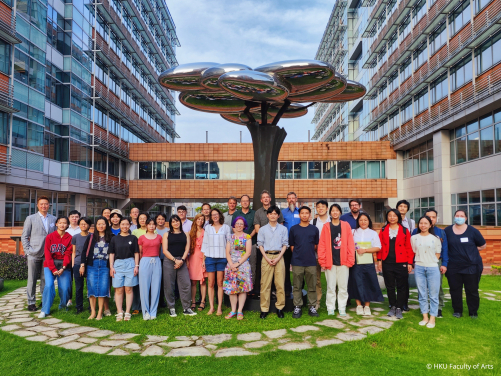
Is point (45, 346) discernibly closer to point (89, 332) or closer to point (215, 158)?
point (89, 332)

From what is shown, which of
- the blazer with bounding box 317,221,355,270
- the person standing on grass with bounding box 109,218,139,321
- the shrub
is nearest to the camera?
the person standing on grass with bounding box 109,218,139,321

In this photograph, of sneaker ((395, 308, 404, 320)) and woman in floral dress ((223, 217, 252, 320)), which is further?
woman in floral dress ((223, 217, 252, 320))

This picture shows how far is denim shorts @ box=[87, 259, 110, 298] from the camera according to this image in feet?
20.4

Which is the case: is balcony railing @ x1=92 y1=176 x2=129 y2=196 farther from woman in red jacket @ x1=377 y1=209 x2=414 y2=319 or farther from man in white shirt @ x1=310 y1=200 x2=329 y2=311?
woman in red jacket @ x1=377 y1=209 x2=414 y2=319

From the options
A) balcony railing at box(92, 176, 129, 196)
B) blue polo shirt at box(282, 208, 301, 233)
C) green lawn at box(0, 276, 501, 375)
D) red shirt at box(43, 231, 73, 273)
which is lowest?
green lawn at box(0, 276, 501, 375)

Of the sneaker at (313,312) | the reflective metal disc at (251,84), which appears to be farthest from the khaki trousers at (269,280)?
the reflective metal disc at (251,84)

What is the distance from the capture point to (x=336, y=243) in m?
6.44

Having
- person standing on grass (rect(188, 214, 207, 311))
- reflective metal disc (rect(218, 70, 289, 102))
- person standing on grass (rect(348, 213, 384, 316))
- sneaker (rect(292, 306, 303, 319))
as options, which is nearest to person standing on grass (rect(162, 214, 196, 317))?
person standing on grass (rect(188, 214, 207, 311))

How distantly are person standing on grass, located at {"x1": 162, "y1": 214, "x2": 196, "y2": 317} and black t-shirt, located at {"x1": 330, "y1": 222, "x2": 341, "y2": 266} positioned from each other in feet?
8.00

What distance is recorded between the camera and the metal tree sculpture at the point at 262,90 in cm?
607

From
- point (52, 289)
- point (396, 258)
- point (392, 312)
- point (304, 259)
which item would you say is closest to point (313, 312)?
point (304, 259)

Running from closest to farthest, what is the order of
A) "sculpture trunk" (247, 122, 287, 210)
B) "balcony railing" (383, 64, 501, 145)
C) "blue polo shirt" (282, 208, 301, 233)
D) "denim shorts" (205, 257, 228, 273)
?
1. "denim shorts" (205, 257, 228, 273)
2. "blue polo shirt" (282, 208, 301, 233)
3. "sculpture trunk" (247, 122, 287, 210)
4. "balcony railing" (383, 64, 501, 145)

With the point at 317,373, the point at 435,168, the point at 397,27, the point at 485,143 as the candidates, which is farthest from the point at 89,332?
the point at 397,27

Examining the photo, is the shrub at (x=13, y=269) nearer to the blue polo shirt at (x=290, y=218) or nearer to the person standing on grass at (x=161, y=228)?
the person standing on grass at (x=161, y=228)
